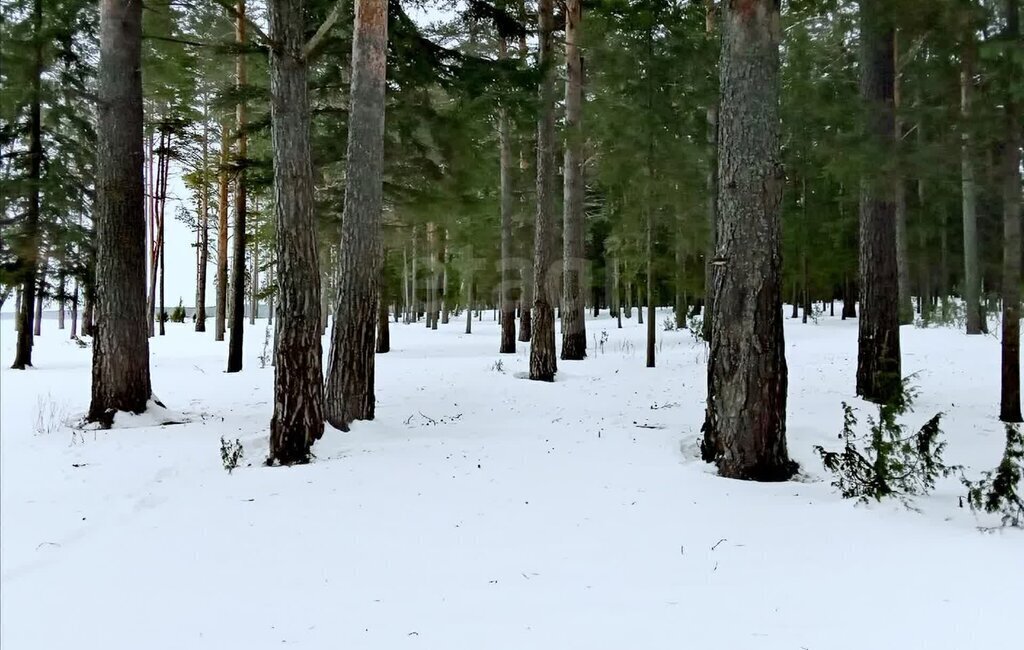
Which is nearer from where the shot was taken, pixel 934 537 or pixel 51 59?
pixel 934 537

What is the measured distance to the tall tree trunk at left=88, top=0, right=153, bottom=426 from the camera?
6953mm

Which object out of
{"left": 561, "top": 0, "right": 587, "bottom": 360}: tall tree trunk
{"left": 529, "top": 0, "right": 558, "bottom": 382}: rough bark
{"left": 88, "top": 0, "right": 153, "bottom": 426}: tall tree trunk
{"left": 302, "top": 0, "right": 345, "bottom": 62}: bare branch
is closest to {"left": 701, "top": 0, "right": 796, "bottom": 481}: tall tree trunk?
{"left": 302, "top": 0, "right": 345, "bottom": 62}: bare branch

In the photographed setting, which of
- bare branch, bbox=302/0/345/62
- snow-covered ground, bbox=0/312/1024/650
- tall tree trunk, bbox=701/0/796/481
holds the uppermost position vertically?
bare branch, bbox=302/0/345/62

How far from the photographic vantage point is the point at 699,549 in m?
3.19

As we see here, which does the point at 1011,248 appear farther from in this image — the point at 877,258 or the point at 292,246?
the point at 292,246

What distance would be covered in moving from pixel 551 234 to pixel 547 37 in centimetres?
355

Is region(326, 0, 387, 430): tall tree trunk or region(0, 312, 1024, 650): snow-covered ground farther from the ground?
region(326, 0, 387, 430): tall tree trunk

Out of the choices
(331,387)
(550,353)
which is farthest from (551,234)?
(331,387)

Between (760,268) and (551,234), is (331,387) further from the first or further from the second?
(551,234)

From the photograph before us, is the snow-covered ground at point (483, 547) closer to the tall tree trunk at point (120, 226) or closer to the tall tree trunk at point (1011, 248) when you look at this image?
the tall tree trunk at point (1011, 248)

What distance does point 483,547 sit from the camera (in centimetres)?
323

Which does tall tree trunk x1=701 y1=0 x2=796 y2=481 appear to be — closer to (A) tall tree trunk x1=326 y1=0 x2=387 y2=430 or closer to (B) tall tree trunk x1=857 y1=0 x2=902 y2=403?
(A) tall tree trunk x1=326 y1=0 x2=387 y2=430

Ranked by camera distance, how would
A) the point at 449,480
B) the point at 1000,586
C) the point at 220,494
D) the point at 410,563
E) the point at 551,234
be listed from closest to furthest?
the point at 1000,586
the point at 410,563
the point at 220,494
the point at 449,480
the point at 551,234

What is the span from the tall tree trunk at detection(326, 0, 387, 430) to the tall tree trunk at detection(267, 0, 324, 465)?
3.43ft
